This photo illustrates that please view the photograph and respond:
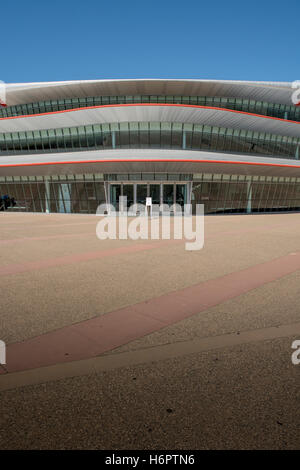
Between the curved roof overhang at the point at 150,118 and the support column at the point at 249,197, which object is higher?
the curved roof overhang at the point at 150,118

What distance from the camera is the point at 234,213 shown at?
34875 mm

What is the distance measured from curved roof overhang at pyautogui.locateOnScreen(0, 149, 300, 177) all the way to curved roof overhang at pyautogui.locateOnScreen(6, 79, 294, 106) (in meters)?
8.78

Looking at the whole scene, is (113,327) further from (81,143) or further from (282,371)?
(81,143)

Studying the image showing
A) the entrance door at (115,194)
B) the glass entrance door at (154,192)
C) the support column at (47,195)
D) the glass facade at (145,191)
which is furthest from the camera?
the support column at (47,195)

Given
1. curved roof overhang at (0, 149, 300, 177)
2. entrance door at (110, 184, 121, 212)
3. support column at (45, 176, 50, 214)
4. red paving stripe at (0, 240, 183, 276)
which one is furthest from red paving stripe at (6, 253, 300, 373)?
support column at (45, 176, 50, 214)

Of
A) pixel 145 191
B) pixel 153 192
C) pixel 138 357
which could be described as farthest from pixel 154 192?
pixel 138 357

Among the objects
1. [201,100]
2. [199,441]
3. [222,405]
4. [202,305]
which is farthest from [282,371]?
[201,100]

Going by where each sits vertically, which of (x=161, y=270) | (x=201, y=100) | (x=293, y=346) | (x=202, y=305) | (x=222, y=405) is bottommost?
(x=161, y=270)

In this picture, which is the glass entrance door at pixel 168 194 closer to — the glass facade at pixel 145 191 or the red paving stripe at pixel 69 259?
the glass facade at pixel 145 191

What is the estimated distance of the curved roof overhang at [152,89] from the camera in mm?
31547

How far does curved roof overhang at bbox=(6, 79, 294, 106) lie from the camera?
31547mm

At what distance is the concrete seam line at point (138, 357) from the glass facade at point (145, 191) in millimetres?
27660

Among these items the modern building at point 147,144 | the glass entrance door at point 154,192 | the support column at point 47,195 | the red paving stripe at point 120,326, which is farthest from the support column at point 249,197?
the red paving stripe at point 120,326
